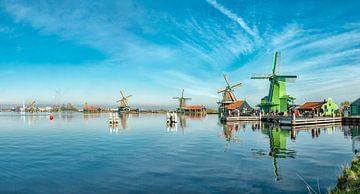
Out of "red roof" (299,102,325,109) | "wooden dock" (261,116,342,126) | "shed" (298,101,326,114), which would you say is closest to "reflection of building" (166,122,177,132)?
"wooden dock" (261,116,342,126)

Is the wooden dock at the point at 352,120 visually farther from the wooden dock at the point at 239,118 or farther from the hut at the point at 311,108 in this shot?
the wooden dock at the point at 239,118

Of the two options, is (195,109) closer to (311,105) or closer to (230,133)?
(311,105)

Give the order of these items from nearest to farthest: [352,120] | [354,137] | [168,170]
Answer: [168,170]
[354,137]
[352,120]

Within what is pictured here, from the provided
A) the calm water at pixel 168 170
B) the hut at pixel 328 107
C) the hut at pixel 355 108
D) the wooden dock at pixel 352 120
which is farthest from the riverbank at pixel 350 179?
the hut at pixel 328 107

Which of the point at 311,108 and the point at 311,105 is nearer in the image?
the point at 311,108

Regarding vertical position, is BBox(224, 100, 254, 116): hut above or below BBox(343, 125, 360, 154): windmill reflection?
above

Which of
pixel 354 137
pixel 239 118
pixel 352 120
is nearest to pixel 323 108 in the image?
pixel 352 120

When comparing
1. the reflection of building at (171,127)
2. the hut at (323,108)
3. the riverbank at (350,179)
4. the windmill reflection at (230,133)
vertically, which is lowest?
the windmill reflection at (230,133)

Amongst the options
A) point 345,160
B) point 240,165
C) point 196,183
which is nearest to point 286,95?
point 345,160

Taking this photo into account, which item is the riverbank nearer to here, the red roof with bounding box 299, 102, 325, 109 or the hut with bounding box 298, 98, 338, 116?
the hut with bounding box 298, 98, 338, 116

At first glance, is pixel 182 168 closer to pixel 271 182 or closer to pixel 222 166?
pixel 222 166

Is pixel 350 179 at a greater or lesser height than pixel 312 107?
lesser

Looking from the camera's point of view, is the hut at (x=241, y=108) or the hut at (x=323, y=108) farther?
the hut at (x=241, y=108)

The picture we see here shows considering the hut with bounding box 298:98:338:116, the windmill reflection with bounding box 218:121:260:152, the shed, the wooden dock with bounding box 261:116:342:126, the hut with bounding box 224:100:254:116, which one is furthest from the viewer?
the hut with bounding box 224:100:254:116
